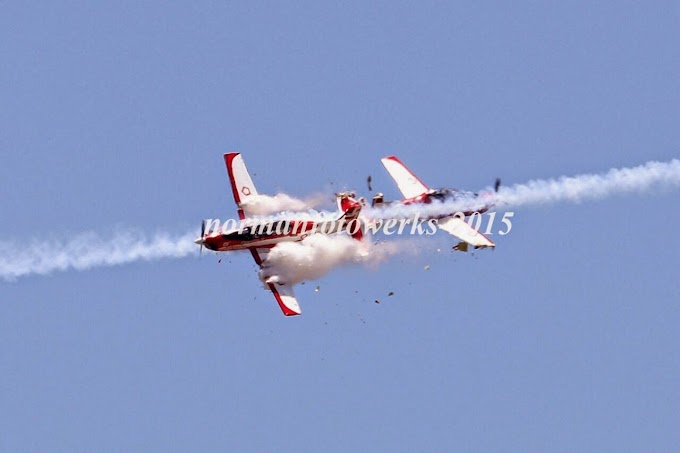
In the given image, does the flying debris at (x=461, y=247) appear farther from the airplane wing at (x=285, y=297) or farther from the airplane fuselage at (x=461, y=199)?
the airplane wing at (x=285, y=297)

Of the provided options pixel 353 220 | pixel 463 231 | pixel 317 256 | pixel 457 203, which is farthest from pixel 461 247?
pixel 317 256

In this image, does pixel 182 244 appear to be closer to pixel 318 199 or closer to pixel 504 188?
pixel 318 199

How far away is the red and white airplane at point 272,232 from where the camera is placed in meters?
56.2

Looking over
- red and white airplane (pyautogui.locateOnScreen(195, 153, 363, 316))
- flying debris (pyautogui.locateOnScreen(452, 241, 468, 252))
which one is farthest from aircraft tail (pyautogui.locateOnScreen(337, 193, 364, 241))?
flying debris (pyautogui.locateOnScreen(452, 241, 468, 252))

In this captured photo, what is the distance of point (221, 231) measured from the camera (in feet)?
187

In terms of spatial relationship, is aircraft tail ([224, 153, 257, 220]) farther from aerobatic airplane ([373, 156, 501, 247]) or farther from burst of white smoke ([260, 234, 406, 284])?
aerobatic airplane ([373, 156, 501, 247])

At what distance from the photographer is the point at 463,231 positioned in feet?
197

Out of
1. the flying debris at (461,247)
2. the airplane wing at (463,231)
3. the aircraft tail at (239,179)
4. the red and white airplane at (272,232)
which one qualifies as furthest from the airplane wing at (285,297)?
the airplane wing at (463,231)

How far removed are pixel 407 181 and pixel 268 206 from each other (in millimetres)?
8692

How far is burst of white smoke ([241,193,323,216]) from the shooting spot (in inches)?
2296

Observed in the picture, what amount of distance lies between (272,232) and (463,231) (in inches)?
326

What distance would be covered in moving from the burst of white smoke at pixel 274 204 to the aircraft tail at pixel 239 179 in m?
0.28

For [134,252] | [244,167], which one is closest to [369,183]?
[244,167]

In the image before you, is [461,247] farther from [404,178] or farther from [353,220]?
[404,178]
